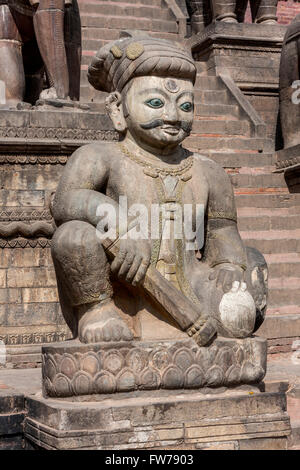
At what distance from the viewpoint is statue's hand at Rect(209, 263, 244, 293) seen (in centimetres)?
479

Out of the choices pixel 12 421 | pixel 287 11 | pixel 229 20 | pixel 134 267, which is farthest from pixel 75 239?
pixel 287 11

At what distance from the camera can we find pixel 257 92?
1209cm

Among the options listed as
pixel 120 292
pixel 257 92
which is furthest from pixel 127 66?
pixel 257 92

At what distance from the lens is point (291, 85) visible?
10422 millimetres

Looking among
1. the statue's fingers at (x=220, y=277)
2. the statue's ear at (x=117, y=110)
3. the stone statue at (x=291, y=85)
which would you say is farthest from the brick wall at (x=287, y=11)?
the statue's fingers at (x=220, y=277)

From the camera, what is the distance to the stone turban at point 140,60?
4.88 metres

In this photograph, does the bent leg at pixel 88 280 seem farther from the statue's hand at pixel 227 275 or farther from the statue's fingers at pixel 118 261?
the statue's hand at pixel 227 275

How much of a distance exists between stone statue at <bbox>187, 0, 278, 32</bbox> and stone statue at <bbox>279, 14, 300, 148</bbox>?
6.92ft

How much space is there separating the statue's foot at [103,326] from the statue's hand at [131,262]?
0.22 m

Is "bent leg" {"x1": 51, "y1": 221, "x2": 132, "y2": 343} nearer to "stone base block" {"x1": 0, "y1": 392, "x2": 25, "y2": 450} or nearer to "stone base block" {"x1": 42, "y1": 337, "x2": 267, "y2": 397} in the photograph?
"stone base block" {"x1": 42, "y1": 337, "x2": 267, "y2": 397}

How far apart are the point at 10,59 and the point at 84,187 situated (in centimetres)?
370

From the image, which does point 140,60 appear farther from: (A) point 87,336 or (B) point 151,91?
(A) point 87,336

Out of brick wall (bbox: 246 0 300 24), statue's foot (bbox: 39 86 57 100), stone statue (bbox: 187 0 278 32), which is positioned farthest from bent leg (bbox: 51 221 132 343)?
brick wall (bbox: 246 0 300 24)

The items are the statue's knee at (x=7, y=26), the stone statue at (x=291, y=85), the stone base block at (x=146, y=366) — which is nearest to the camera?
the stone base block at (x=146, y=366)
